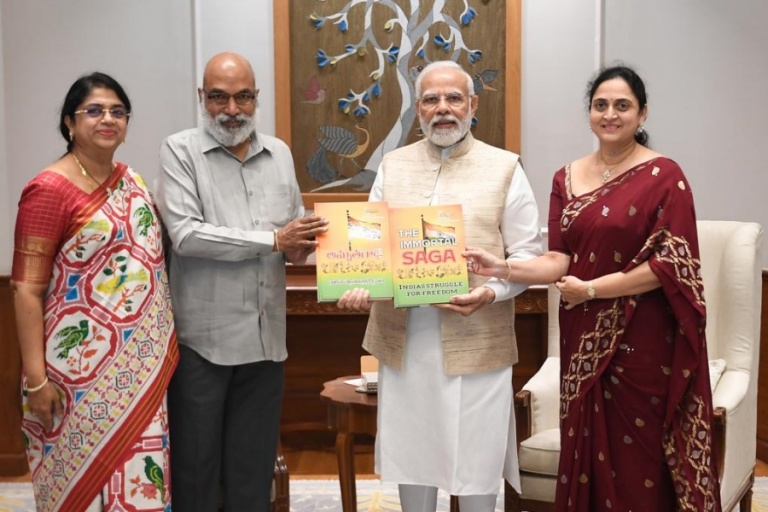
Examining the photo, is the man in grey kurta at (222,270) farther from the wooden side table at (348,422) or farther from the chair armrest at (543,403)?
the chair armrest at (543,403)

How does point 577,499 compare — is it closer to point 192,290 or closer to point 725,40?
point 192,290

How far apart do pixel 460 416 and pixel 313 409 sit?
6.83 ft

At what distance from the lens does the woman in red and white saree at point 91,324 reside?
2.23 m

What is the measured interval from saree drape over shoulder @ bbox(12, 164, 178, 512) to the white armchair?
1225mm

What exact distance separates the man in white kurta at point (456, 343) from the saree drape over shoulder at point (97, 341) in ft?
2.23

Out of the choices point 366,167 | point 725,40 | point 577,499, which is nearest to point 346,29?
point 366,167

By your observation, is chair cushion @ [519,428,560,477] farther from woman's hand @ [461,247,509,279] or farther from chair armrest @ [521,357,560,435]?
woman's hand @ [461,247,509,279]

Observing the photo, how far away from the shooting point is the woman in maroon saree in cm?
238

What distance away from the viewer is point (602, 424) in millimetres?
2455

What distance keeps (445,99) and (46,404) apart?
1367mm

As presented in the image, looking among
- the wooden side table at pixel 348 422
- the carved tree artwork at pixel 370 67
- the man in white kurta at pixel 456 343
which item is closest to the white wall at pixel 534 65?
the carved tree artwork at pixel 370 67

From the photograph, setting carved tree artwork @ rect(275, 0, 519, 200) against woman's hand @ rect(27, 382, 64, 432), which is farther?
carved tree artwork @ rect(275, 0, 519, 200)

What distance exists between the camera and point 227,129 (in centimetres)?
248

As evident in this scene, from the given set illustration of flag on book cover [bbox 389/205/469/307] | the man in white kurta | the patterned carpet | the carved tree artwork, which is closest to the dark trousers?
the man in white kurta
